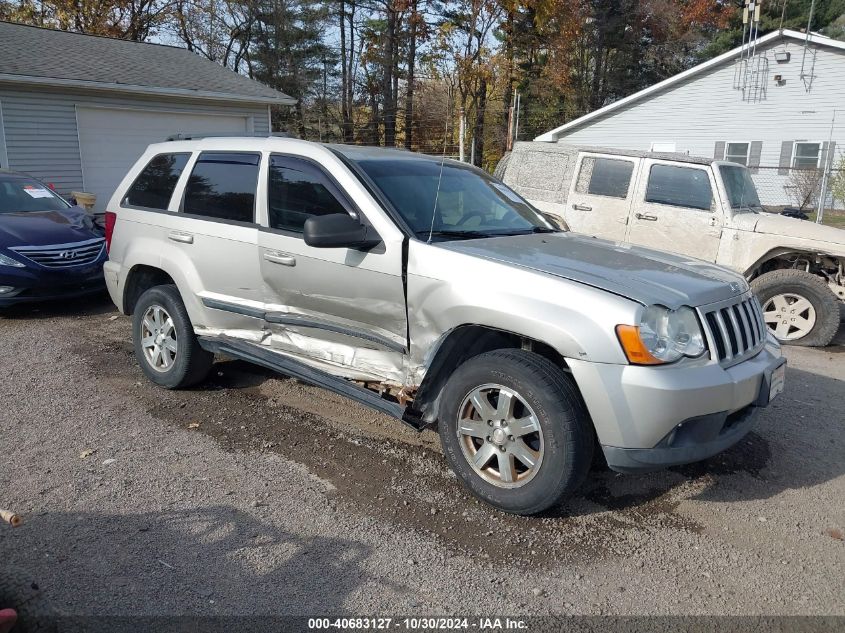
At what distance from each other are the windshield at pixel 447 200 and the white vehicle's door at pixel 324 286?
26 cm

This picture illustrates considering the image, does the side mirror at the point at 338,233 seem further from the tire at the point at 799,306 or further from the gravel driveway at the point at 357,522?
the tire at the point at 799,306

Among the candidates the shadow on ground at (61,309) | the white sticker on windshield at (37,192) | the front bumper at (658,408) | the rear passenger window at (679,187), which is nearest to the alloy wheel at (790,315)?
the rear passenger window at (679,187)

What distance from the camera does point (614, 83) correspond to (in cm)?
3438

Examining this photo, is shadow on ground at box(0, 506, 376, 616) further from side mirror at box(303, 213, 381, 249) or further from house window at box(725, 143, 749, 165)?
house window at box(725, 143, 749, 165)

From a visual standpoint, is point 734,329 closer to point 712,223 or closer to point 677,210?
point 712,223

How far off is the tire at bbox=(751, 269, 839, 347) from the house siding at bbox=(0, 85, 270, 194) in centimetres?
1317

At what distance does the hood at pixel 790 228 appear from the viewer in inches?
285

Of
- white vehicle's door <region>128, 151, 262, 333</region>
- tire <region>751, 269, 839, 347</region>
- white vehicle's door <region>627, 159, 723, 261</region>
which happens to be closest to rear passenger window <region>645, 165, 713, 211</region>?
white vehicle's door <region>627, 159, 723, 261</region>

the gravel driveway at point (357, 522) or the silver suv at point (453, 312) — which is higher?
the silver suv at point (453, 312)

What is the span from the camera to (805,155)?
21719 mm

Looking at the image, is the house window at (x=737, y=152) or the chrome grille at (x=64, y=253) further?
the house window at (x=737, y=152)

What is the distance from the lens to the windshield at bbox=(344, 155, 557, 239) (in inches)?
Result: 160

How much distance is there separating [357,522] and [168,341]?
8.27 feet

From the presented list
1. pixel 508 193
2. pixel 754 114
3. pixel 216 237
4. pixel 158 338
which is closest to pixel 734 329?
pixel 508 193
